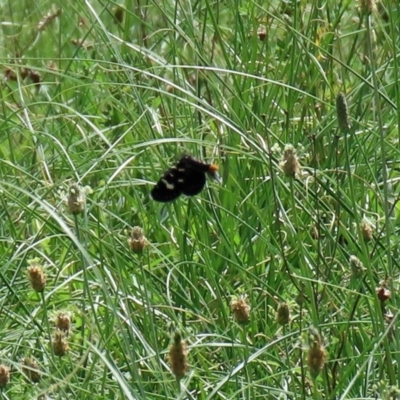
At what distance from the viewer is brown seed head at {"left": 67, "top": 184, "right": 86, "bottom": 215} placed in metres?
1.84

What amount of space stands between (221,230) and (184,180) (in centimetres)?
42

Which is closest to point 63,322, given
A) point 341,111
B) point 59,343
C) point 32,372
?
point 59,343

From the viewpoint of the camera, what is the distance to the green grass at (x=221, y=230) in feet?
6.73

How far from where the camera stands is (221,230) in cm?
241

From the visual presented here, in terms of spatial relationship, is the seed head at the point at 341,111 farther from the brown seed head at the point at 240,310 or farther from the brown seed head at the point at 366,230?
the brown seed head at the point at 240,310

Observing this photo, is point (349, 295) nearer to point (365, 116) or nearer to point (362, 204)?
point (362, 204)

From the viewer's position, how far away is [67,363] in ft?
7.36

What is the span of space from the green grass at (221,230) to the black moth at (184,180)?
5cm

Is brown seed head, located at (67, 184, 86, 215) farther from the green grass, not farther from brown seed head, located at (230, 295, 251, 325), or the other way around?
brown seed head, located at (230, 295, 251, 325)

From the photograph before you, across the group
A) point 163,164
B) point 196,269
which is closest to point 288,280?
point 196,269

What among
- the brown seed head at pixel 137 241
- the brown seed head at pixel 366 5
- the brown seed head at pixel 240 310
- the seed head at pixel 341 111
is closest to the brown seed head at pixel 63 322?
the brown seed head at pixel 137 241

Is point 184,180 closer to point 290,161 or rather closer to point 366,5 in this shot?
point 290,161

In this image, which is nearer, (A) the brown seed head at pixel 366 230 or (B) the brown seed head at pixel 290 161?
(B) the brown seed head at pixel 290 161

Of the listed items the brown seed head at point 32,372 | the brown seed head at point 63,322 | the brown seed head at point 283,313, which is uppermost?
the brown seed head at point 283,313
